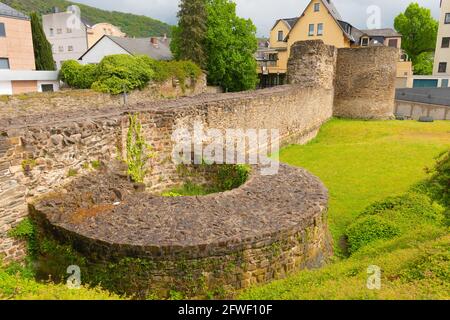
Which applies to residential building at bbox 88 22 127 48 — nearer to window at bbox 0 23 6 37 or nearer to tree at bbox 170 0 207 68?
window at bbox 0 23 6 37

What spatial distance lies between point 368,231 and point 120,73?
1677 centimetres

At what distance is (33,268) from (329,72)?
20829 millimetres

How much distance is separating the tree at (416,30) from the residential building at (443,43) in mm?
7032

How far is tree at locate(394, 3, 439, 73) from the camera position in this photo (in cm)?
4562

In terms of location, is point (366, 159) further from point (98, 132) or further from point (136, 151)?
point (98, 132)

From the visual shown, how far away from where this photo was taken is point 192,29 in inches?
1223

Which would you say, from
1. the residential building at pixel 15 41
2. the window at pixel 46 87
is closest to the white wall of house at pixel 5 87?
the window at pixel 46 87

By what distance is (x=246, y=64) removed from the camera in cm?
3303

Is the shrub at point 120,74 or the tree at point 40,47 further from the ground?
the tree at point 40,47

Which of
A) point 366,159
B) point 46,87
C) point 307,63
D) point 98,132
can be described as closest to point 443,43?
point 307,63

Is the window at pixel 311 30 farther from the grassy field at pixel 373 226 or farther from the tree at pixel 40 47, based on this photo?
the tree at pixel 40 47

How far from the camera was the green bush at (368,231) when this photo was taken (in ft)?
26.7
